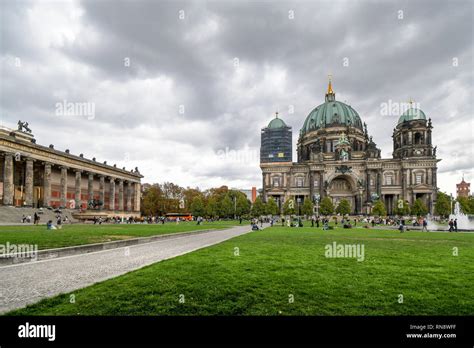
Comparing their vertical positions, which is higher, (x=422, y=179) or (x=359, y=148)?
(x=359, y=148)

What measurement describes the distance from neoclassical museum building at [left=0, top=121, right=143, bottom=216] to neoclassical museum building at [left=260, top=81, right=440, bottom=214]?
50235 mm

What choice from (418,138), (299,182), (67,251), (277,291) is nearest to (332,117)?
(299,182)

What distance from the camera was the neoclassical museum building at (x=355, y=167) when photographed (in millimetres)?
95125

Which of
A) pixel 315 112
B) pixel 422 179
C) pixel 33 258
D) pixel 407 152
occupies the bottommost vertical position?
pixel 33 258

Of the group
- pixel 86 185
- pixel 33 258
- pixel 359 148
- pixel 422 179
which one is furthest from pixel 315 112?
pixel 33 258

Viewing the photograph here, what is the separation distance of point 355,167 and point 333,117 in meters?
23.1

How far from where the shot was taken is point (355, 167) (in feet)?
331

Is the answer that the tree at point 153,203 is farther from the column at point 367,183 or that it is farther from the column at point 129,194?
the column at point 367,183
